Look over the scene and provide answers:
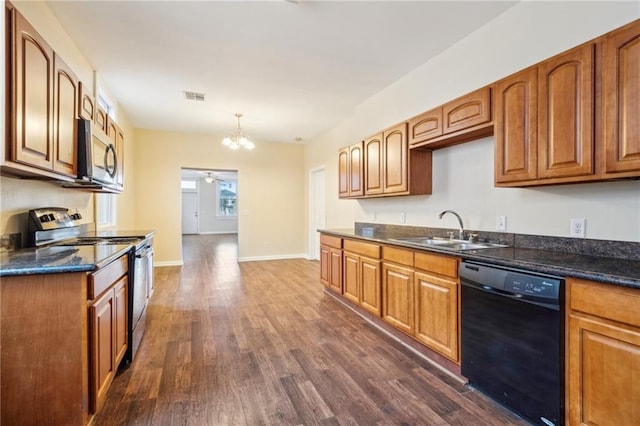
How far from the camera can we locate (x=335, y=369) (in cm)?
224

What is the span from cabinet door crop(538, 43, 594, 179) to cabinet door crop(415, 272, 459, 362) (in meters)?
0.96

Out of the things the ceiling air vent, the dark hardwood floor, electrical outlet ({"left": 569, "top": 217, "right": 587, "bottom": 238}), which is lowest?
the dark hardwood floor

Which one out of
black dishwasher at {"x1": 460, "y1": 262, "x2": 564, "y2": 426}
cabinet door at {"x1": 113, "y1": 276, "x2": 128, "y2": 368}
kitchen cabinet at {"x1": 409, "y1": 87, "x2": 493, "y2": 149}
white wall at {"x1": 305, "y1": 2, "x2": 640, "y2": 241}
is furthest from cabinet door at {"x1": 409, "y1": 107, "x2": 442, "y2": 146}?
cabinet door at {"x1": 113, "y1": 276, "x2": 128, "y2": 368}

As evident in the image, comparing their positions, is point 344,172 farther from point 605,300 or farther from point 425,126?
point 605,300

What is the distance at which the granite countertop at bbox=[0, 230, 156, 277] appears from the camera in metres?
1.40

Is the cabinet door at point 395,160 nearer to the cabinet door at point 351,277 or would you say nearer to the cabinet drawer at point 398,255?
the cabinet drawer at point 398,255

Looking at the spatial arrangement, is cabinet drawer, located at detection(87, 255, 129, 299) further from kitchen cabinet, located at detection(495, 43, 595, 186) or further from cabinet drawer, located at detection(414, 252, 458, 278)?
kitchen cabinet, located at detection(495, 43, 595, 186)

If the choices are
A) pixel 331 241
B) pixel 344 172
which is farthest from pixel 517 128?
pixel 344 172

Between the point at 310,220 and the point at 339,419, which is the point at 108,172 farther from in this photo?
the point at 310,220

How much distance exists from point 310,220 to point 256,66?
13.6 feet

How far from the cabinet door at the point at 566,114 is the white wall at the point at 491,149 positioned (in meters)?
0.29

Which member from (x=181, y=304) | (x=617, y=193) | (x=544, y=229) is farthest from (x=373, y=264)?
(x=181, y=304)

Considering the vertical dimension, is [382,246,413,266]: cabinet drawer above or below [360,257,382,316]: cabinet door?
above

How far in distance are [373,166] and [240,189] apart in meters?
3.84
